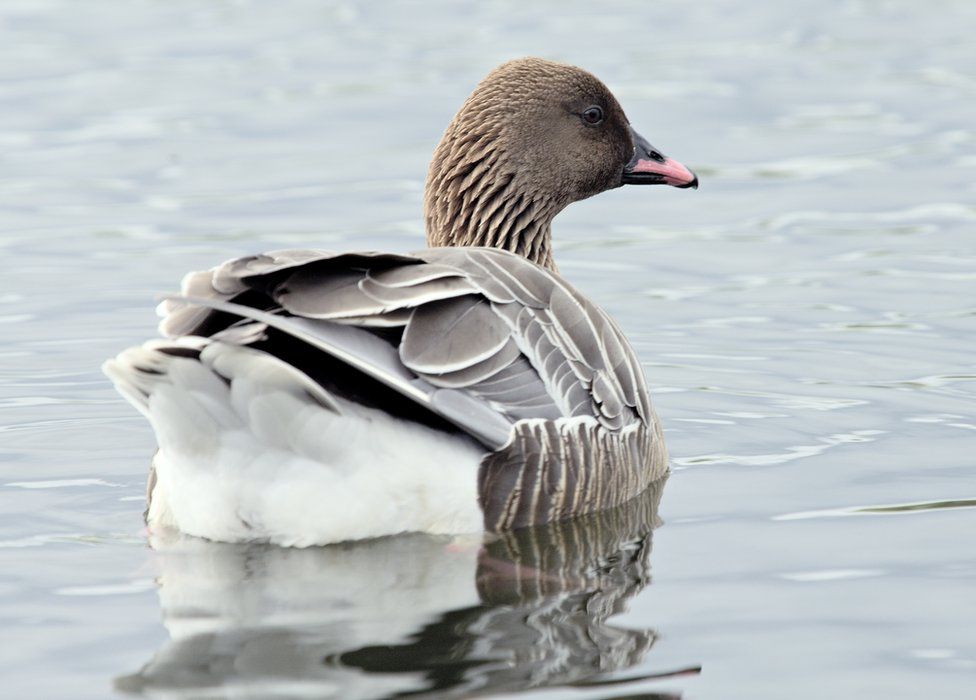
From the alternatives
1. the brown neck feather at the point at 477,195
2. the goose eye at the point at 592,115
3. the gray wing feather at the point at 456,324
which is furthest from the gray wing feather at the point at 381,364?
the goose eye at the point at 592,115

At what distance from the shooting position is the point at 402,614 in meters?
6.32

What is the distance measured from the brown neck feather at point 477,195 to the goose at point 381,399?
40.2 inches

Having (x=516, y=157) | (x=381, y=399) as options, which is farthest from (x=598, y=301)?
(x=381, y=399)

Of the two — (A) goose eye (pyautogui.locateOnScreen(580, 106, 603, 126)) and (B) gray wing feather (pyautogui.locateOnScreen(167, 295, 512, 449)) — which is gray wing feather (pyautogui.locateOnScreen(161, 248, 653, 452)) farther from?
Answer: (A) goose eye (pyautogui.locateOnScreen(580, 106, 603, 126))

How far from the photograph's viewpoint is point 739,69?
17.3m

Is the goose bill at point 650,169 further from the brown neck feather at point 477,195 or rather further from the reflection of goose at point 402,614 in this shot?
the reflection of goose at point 402,614

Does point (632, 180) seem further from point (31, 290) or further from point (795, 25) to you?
point (795, 25)

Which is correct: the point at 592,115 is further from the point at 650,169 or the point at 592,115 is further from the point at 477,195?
the point at 477,195

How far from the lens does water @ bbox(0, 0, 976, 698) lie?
19.7 feet

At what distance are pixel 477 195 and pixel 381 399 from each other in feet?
7.55

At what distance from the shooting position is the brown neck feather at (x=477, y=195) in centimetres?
873

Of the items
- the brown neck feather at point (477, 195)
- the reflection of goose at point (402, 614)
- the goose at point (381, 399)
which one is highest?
the brown neck feather at point (477, 195)

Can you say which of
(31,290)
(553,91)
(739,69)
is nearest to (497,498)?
(553,91)

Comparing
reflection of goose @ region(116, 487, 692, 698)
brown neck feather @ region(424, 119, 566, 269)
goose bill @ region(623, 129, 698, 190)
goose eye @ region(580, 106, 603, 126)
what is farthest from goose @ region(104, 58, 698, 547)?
goose bill @ region(623, 129, 698, 190)
